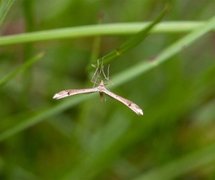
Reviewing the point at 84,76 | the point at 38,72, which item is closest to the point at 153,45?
the point at 84,76

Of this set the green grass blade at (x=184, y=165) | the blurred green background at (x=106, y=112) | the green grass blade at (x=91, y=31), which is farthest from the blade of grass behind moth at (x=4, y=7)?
the green grass blade at (x=184, y=165)

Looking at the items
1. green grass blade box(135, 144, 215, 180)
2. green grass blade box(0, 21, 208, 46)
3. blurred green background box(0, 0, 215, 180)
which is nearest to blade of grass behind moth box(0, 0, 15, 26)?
green grass blade box(0, 21, 208, 46)

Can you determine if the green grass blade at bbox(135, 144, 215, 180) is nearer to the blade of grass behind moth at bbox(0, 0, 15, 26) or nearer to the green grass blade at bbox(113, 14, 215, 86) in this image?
the green grass blade at bbox(113, 14, 215, 86)

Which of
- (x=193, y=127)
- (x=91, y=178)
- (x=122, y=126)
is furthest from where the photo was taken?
(x=193, y=127)

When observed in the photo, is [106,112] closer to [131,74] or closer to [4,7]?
[131,74]

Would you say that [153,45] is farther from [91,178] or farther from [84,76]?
[91,178]

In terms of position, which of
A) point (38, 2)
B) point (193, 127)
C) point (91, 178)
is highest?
point (38, 2)
